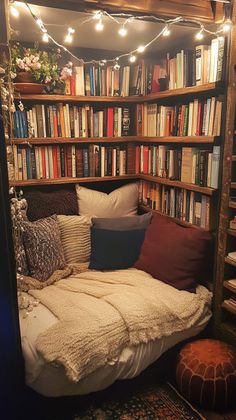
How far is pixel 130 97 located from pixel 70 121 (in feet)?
1.76

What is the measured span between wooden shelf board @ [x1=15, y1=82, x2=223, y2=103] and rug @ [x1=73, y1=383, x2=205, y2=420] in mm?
1780

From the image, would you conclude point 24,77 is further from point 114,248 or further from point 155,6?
point 114,248

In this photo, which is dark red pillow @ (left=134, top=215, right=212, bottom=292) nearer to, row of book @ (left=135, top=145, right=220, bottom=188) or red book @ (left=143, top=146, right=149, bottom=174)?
row of book @ (left=135, top=145, right=220, bottom=188)

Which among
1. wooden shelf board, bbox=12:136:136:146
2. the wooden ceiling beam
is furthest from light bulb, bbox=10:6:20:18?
wooden shelf board, bbox=12:136:136:146

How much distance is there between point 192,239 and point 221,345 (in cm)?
63

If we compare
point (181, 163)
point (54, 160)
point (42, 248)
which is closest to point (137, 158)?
point (181, 163)

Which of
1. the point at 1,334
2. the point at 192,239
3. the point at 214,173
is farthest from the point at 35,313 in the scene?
the point at 214,173

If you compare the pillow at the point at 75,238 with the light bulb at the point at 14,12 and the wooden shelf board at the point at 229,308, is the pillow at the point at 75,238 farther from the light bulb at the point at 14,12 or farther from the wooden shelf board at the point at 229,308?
the light bulb at the point at 14,12

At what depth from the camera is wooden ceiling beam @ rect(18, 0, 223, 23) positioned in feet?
5.56

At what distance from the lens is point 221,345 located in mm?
1837

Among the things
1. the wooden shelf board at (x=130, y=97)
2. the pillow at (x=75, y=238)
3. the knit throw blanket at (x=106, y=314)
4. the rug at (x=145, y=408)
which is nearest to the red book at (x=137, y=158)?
the wooden shelf board at (x=130, y=97)

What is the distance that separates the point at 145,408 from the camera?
1.76 m

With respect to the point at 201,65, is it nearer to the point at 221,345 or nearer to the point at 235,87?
the point at 235,87

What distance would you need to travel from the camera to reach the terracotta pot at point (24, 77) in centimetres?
223
